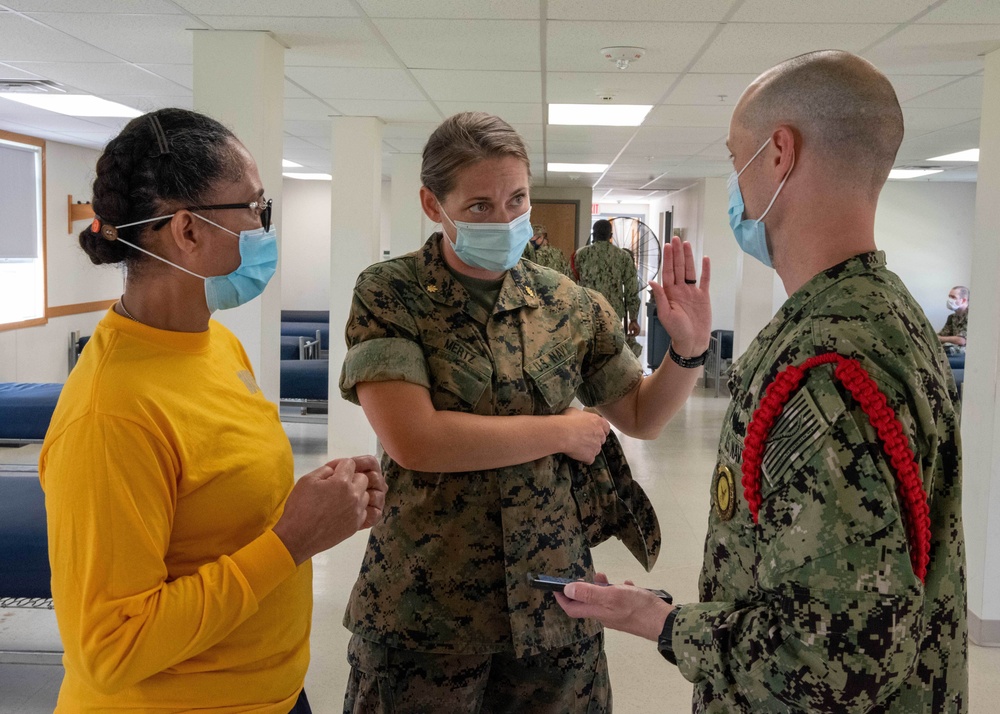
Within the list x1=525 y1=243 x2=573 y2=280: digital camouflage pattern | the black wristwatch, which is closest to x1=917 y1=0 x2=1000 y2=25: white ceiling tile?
the black wristwatch

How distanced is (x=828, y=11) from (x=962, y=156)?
642cm

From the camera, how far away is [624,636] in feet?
13.1

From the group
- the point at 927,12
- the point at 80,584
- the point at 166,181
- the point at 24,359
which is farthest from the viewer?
the point at 24,359

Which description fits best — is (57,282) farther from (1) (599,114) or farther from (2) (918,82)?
(2) (918,82)

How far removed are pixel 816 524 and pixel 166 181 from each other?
3.54 ft

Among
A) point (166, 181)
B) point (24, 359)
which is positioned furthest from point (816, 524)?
point (24, 359)

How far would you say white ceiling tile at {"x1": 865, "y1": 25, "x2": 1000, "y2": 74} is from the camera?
3.78 meters

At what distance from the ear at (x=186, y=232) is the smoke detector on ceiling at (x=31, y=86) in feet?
16.7

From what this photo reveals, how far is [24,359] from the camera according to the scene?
8727 millimetres

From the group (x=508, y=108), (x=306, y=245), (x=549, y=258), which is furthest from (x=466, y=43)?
(x=306, y=245)

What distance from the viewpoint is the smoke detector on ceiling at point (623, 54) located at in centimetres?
432

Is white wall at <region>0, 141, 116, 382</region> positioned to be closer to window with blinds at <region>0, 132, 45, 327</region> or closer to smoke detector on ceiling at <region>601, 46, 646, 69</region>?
window with blinds at <region>0, 132, 45, 327</region>

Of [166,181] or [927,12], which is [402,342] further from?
[927,12]

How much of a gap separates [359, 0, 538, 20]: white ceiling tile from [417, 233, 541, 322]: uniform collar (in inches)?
84.0
